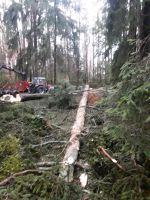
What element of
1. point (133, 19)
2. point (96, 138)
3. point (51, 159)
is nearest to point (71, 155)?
point (51, 159)

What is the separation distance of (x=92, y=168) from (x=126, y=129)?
145 cm

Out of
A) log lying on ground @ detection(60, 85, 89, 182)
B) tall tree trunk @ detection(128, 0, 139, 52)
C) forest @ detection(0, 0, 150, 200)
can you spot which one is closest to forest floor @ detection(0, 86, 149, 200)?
forest @ detection(0, 0, 150, 200)

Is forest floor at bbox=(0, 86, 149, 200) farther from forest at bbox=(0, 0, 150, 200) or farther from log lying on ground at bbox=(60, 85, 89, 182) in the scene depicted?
log lying on ground at bbox=(60, 85, 89, 182)

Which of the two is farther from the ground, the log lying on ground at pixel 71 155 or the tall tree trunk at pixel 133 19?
the tall tree trunk at pixel 133 19

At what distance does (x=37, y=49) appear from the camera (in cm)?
2425

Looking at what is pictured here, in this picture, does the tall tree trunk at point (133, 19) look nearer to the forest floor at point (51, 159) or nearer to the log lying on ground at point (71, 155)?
the forest floor at point (51, 159)

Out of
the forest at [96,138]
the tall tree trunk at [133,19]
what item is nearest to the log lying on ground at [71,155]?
the forest at [96,138]

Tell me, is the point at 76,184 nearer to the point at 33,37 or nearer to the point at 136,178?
the point at 136,178

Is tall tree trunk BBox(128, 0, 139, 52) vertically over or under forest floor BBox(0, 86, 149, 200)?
over

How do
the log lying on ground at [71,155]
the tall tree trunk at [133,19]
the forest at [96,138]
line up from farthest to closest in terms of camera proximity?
1. the tall tree trunk at [133,19]
2. the log lying on ground at [71,155]
3. the forest at [96,138]

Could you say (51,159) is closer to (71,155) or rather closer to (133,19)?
(71,155)

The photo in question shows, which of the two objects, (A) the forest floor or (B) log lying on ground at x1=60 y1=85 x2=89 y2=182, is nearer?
(A) the forest floor

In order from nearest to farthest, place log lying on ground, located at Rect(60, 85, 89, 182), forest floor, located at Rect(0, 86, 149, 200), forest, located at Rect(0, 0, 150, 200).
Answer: forest, located at Rect(0, 0, 150, 200) → forest floor, located at Rect(0, 86, 149, 200) → log lying on ground, located at Rect(60, 85, 89, 182)

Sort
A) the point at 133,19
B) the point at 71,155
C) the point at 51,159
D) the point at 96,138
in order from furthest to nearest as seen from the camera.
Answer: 1. the point at 133,19
2. the point at 96,138
3. the point at 51,159
4. the point at 71,155
